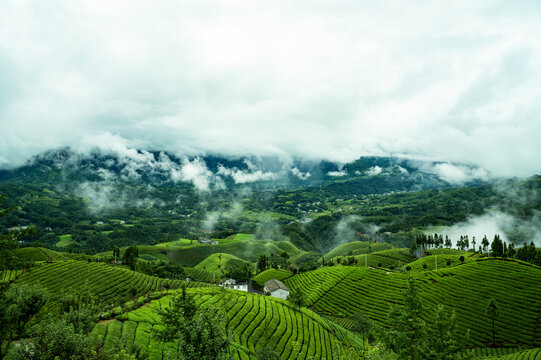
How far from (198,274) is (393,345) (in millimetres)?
163720

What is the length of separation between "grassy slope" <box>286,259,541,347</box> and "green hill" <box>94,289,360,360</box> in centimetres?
2473

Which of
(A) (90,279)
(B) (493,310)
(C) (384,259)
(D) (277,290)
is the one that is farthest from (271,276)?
(B) (493,310)

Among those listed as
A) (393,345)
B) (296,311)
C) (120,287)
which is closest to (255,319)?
(296,311)

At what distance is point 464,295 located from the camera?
91.8 m

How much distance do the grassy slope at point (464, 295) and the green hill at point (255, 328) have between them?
24.7 meters

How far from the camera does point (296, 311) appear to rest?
263 ft

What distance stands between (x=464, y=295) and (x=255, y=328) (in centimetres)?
8071

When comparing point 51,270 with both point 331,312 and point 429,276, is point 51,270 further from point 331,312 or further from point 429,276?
point 429,276

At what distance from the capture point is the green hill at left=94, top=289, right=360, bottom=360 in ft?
135

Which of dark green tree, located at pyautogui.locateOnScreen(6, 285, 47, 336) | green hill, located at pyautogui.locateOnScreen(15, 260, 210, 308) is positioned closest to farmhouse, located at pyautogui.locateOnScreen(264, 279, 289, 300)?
green hill, located at pyautogui.locateOnScreen(15, 260, 210, 308)

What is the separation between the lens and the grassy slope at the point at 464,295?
7862cm

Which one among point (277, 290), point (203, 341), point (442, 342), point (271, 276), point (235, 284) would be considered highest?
point (203, 341)

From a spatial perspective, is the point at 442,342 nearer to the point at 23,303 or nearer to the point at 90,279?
the point at 23,303

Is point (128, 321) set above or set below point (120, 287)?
above
